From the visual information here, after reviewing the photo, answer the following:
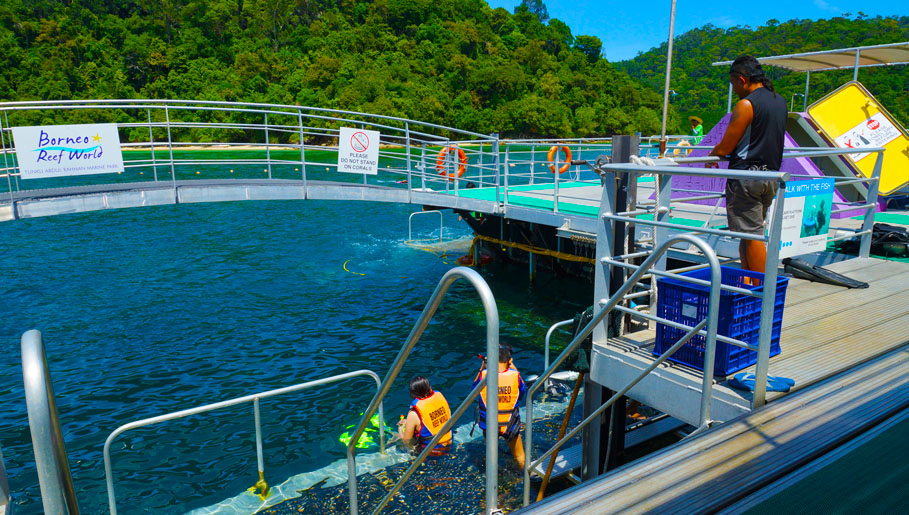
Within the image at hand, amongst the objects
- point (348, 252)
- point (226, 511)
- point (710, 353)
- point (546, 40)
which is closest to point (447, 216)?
point (348, 252)

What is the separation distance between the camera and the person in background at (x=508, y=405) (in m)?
6.15

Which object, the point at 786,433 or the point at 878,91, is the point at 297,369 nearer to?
the point at 786,433

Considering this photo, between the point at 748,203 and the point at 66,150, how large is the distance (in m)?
9.49

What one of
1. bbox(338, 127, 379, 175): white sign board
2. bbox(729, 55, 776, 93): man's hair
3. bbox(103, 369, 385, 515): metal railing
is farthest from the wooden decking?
bbox(338, 127, 379, 175): white sign board

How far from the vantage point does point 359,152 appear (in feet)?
38.5

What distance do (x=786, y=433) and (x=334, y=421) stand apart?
268 inches

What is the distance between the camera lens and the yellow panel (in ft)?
37.4

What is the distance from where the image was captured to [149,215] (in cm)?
3447

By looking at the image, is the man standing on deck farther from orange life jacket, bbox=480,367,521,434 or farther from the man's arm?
orange life jacket, bbox=480,367,521,434

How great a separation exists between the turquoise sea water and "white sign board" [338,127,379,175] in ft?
11.6

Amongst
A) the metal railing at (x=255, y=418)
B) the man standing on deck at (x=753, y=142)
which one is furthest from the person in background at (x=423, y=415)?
the man standing on deck at (x=753, y=142)

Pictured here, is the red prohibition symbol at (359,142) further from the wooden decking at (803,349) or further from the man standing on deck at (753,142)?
the wooden decking at (803,349)

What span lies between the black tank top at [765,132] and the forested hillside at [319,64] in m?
75.1

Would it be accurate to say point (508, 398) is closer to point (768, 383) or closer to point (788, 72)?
point (768, 383)
